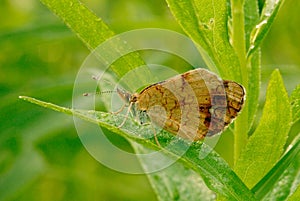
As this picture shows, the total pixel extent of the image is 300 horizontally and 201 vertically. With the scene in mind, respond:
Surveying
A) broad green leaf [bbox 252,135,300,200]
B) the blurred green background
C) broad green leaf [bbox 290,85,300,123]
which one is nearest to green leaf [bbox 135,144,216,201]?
broad green leaf [bbox 252,135,300,200]

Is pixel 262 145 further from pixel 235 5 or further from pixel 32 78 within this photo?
pixel 32 78

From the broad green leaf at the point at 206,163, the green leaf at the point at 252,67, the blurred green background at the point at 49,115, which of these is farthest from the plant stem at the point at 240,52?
the blurred green background at the point at 49,115

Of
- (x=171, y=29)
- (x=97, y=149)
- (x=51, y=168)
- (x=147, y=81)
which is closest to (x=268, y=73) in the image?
(x=171, y=29)

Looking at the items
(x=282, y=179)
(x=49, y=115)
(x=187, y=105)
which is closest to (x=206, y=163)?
(x=187, y=105)

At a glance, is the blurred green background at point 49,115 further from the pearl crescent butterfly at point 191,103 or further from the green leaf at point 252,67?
the pearl crescent butterfly at point 191,103

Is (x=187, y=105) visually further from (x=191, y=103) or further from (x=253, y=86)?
(x=253, y=86)

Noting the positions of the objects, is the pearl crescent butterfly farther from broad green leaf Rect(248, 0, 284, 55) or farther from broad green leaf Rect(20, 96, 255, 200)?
broad green leaf Rect(248, 0, 284, 55)
